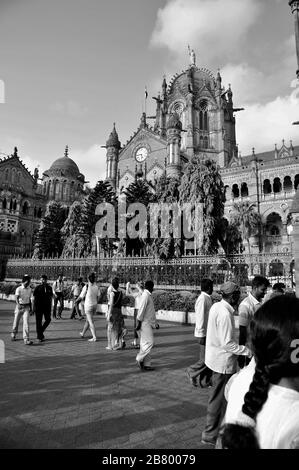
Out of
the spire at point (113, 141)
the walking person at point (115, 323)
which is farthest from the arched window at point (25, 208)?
the walking person at point (115, 323)

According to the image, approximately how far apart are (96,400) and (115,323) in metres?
3.35

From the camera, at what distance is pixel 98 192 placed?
92.7ft

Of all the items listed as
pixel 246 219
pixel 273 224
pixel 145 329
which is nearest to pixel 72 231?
pixel 246 219

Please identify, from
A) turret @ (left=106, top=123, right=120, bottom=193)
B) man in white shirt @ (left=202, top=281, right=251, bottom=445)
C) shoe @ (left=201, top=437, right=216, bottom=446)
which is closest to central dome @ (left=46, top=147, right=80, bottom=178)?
turret @ (left=106, top=123, right=120, bottom=193)

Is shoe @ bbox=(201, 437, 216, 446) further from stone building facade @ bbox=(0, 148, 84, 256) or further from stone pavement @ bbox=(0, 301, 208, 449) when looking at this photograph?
stone building facade @ bbox=(0, 148, 84, 256)

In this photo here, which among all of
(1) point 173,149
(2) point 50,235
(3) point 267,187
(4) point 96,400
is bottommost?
(4) point 96,400

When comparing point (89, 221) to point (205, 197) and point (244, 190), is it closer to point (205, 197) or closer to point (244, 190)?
point (205, 197)

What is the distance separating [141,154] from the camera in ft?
163

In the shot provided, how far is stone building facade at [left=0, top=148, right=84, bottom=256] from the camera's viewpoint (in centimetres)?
4253

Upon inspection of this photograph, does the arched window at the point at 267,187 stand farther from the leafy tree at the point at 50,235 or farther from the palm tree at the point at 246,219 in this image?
the leafy tree at the point at 50,235
